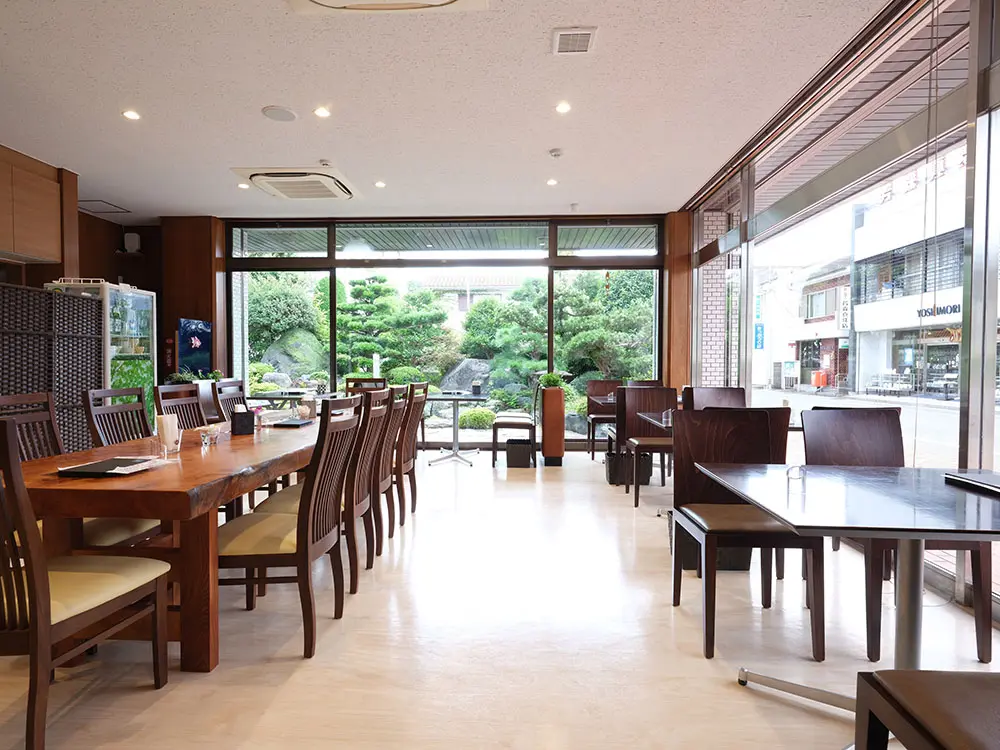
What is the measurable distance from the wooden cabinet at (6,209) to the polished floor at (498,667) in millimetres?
4332

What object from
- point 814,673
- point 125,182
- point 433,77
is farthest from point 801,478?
point 125,182

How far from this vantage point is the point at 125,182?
602 centimetres

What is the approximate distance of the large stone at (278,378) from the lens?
7938 mm

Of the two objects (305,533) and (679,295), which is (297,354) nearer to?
(679,295)

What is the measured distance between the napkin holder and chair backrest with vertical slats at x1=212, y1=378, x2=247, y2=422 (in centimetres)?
89

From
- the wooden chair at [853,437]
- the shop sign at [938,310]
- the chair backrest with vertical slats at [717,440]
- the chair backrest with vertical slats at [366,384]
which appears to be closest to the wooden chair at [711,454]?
the chair backrest with vertical slats at [717,440]

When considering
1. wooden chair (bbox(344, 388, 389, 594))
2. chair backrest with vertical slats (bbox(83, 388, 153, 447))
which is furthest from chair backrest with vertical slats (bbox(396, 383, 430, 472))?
chair backrest with vertical slats (bbox(83, 388, 153, 447))

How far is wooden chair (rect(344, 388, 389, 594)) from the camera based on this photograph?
9.14 feet

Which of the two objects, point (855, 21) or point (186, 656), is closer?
point (186, 656)

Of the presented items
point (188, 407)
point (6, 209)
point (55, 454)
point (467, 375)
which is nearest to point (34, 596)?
point (55, 454)

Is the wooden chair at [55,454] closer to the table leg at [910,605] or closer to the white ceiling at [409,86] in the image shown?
the white ceiling at [409,86]

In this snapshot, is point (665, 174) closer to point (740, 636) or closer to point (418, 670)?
point (740, 636)

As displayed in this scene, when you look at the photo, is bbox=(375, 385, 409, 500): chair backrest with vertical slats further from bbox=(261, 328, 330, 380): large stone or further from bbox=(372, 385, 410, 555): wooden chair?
bbox=(261, 328, 330, 380): large stone

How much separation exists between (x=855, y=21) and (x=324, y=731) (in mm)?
4172
